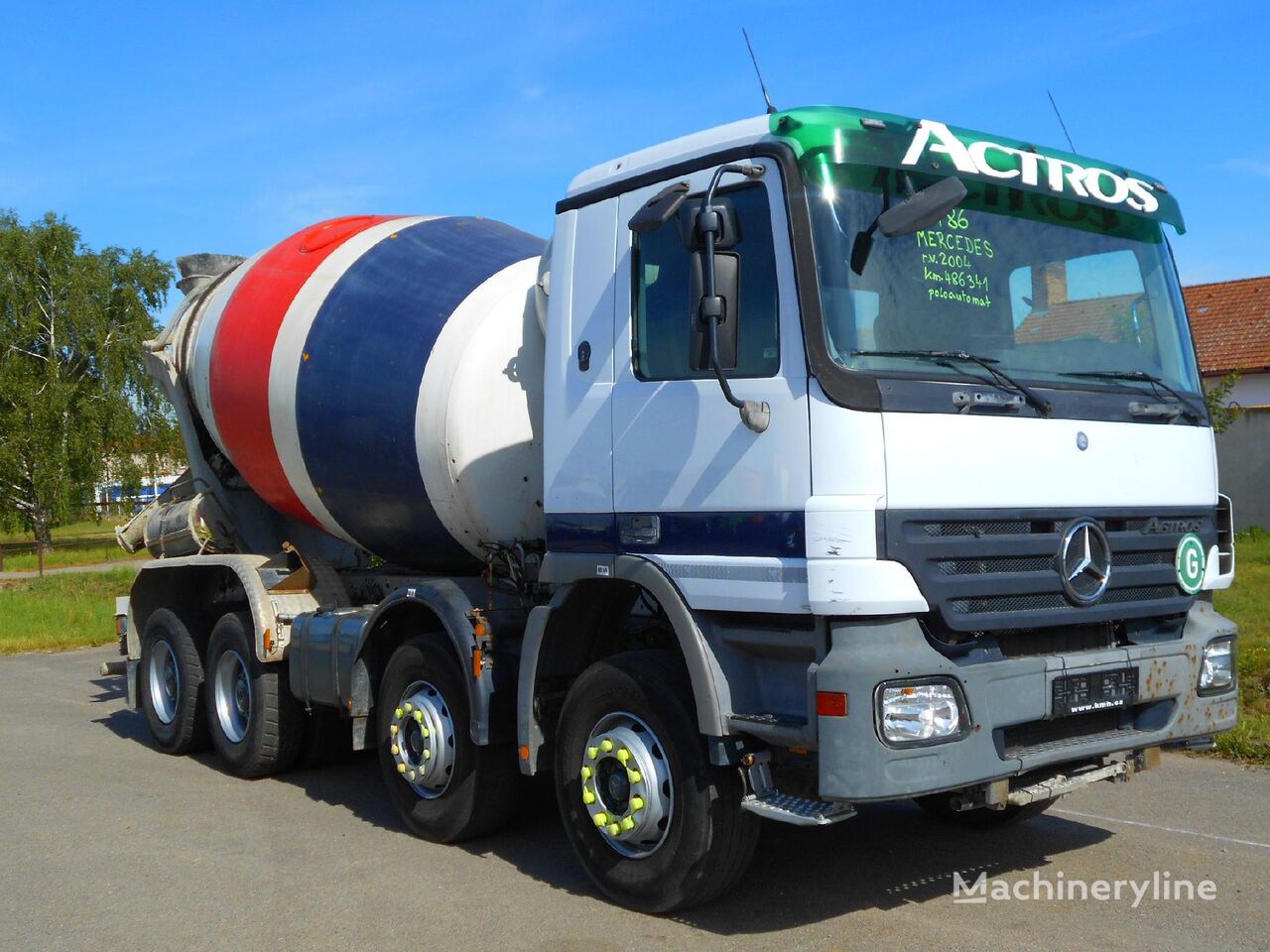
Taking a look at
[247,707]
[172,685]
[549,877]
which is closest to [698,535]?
[549,877]

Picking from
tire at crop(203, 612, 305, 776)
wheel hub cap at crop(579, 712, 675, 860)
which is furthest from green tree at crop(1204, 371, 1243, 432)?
wheel hub cap at crop(579, 712, 675, 860)

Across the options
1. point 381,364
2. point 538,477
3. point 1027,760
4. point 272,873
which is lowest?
point 272,873

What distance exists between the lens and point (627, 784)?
516 centimetres

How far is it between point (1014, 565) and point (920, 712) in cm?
67

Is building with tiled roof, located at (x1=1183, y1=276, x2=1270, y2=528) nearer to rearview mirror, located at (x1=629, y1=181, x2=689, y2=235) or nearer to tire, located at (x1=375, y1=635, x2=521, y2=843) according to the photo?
tire, located at (x1=375, y1=635, x2=521, y2=843)

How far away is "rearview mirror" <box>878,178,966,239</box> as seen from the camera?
14.6 feet

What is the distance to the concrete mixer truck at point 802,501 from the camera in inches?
174

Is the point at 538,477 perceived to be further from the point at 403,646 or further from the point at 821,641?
the point at 821,641

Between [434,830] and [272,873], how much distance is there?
2.63ft

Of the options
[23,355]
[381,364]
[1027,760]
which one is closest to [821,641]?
[1027,760]

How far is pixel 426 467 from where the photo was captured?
21.3 feet

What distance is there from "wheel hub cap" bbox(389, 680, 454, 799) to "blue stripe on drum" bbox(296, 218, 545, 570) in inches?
33.3

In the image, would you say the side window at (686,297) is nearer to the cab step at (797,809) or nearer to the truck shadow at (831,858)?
the cab step at (797,809)

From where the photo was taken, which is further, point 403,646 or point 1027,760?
point 403,646
